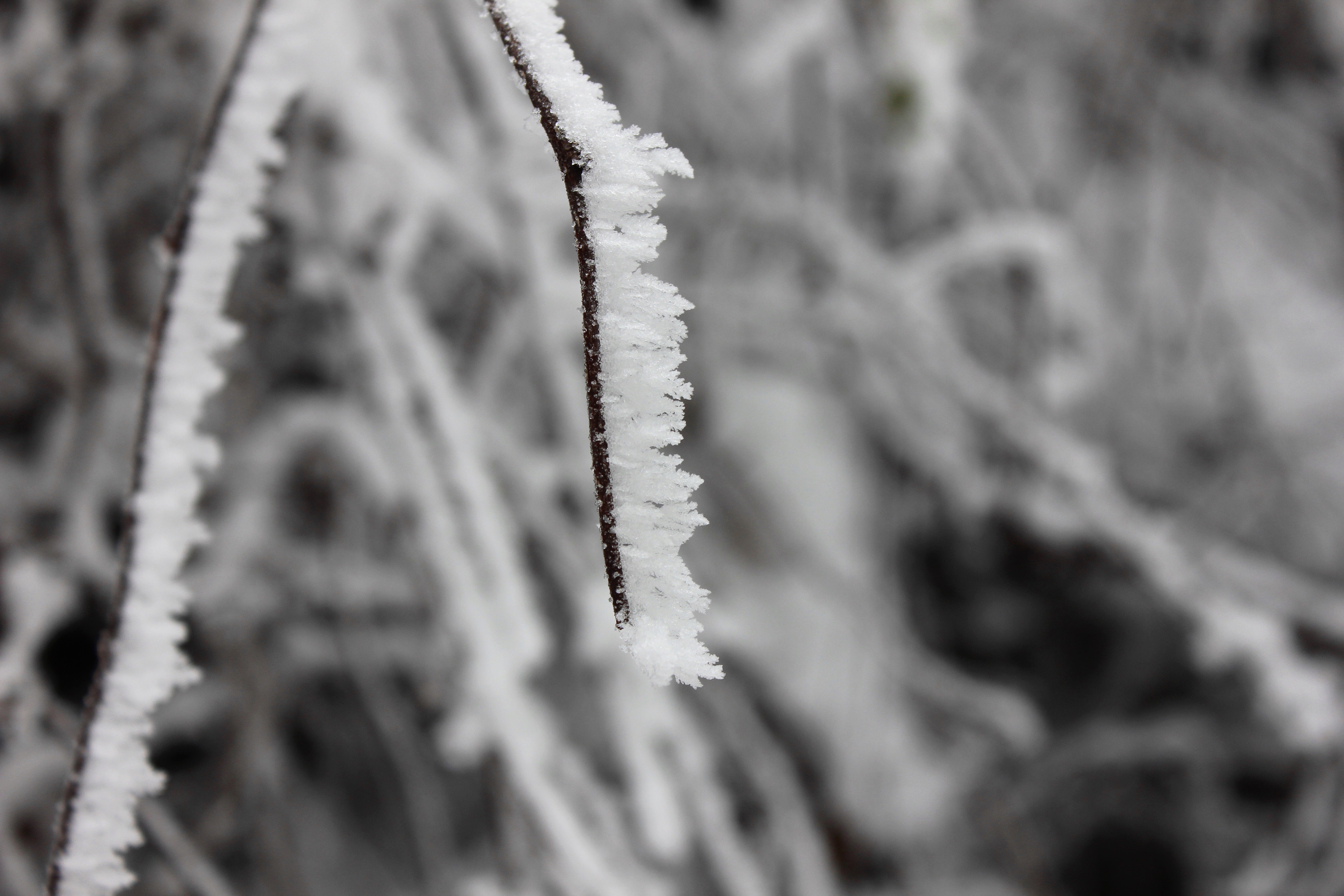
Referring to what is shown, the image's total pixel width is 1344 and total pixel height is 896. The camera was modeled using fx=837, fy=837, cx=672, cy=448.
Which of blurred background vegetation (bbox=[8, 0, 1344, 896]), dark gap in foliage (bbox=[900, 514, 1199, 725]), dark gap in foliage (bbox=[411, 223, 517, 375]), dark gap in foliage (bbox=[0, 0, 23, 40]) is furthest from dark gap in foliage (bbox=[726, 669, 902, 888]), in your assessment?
dark gap in foliage (bbox=[0, 0, 23, 40])

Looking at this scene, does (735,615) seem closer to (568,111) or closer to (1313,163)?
(568,111)

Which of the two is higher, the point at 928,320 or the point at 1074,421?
the point at 928,320

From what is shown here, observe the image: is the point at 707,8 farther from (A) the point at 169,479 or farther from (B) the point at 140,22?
A: (A) the point at 169,479

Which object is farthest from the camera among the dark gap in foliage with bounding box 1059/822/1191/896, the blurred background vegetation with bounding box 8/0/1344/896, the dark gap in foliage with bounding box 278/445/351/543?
the dark gap in foliage with bounding box 1059/822/1191/896

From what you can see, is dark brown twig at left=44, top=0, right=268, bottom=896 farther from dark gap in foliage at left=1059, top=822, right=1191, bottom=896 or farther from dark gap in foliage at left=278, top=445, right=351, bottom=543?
dark gap in foliage at left=1059, top=822, right=1191, bottom=896

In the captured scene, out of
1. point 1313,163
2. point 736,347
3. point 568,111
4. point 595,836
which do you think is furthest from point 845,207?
point 568,111

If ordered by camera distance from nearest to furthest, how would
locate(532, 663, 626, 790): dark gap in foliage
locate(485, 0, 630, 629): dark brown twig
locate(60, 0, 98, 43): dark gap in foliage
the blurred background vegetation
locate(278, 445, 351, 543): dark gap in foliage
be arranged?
locate(485, 0, 630, 629): dark brown twig, the blurred background vegetation, locate(60, 0, 98, 43): dark gap in foliage, locate(278, 445, 351, 543): dark gap in foliage, locate(532, 663, 626, 790): dark gap in foliage

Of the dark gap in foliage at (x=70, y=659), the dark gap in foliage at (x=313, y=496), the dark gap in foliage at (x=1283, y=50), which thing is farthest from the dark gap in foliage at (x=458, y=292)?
the dark gap in foliage at (x=1283, y=50)
